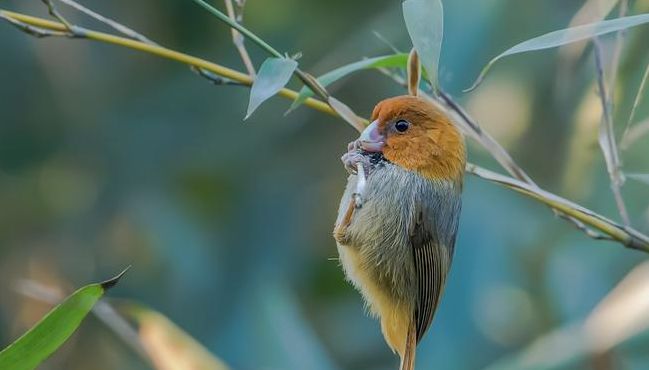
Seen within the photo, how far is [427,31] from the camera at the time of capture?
1.94 metres

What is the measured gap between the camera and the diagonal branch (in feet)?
7.03

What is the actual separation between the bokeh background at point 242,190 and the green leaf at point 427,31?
2.21 metres

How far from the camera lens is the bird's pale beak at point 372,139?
7.94 ft

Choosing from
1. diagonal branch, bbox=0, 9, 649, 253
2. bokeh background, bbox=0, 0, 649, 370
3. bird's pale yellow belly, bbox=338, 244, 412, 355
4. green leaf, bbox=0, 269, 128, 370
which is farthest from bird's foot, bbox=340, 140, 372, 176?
bokeh background, bbox=0, 0, 649, 370

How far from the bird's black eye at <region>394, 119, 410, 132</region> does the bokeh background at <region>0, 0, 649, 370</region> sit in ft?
5.69

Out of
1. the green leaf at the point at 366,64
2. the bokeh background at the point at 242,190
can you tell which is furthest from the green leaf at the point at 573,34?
the bokeh background at the point at 242,190

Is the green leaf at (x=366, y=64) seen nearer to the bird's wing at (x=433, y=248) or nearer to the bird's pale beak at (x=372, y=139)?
the bird's pale beak at (x=372, y=139)

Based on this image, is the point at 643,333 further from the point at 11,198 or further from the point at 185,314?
the point at 11,198

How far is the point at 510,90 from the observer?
15.9 ft

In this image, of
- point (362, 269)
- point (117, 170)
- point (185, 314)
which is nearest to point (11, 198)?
point (117, 170)

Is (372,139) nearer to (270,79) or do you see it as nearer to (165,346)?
(270,79)

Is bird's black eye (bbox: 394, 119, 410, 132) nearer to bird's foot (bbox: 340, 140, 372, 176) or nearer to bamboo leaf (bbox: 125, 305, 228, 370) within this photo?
bird's foot (bbox: 340, 140, 372, 176)

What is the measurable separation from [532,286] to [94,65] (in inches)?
95.9

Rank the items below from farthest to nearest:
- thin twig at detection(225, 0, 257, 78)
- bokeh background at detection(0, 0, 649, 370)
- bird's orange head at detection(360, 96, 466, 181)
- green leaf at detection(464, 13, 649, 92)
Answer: bokeh background at detection(0, 0, 649, 370) → bird's orange head at detection(360, 96, 466, 181) → thin twig at detection(225, 0, 257, 78) → green leaf at detection(464, 13, 649, 92)
